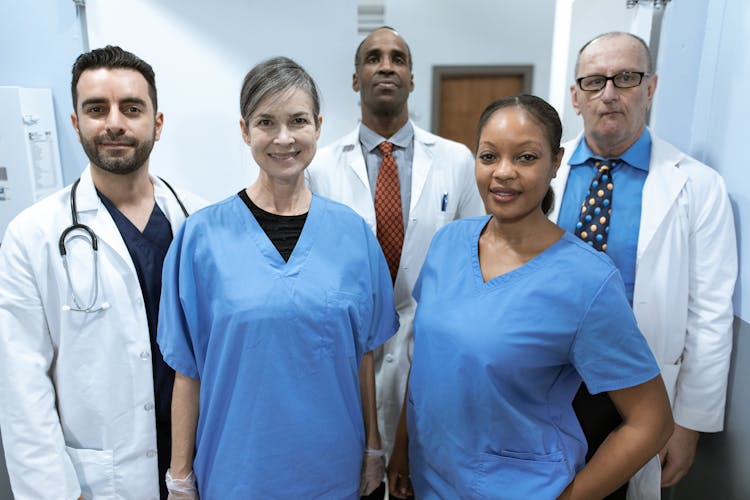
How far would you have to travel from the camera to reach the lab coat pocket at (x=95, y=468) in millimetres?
1048

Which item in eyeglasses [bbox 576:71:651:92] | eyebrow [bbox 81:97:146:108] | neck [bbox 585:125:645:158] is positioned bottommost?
neck [bbox 585:125:645:158]

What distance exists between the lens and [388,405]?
1.46m

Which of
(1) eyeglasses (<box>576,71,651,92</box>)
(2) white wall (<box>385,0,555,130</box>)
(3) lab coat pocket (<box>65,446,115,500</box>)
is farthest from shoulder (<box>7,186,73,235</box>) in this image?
(2) white wall (<box>385,0,555,130</box>)

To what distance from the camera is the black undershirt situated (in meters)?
1.03

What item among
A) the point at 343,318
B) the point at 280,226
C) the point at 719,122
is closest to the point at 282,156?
the point at 280,226

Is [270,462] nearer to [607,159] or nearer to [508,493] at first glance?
[508,493]

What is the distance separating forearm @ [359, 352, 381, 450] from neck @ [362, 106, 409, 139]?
0.71m

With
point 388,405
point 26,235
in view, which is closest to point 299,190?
point 26,235

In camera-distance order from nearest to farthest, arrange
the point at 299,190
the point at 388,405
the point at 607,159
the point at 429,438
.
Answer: the point at 429,438, the point at 299,190, the point at 607,159, the point at 388,405

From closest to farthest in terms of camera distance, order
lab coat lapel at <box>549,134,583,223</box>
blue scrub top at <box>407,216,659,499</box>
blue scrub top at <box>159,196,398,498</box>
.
→ blue scrub top at <box>407,216,659,499</box> < blue scrub top at <box>159,196,398,498</box> < lab coat lapel at <box>549,134,583,223</box>

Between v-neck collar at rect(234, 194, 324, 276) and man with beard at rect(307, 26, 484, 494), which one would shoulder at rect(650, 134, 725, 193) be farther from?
v-neck collar at rect(234, 194, 324, 276)

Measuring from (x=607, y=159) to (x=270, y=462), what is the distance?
1.07 meters

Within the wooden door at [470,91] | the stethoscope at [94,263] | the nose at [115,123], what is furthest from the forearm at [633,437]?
the wooden door at [470,91]

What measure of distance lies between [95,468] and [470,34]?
422cm
